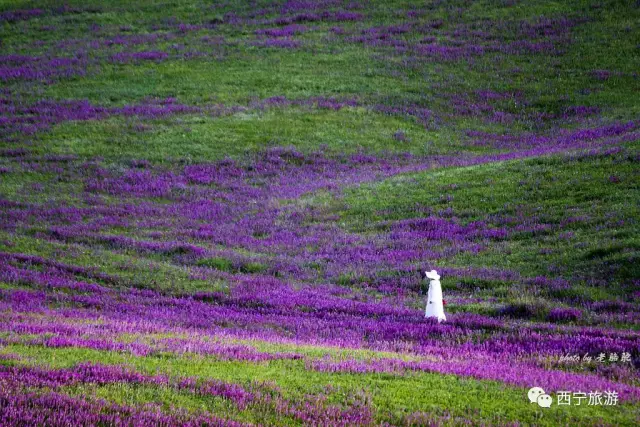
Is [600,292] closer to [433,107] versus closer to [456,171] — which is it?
[456,171]

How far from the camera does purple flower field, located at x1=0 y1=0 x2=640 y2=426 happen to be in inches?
444

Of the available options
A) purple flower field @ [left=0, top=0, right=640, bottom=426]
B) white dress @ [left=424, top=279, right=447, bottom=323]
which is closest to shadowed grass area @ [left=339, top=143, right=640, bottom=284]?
purple flower field @ [left=0, top=0, right=640, bottom=426]

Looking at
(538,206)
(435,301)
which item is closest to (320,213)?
(538,206)

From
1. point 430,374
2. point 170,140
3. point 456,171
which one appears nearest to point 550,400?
point 430,374

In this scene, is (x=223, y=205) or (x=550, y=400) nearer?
(x=550, y=400)

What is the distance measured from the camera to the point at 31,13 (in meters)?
76.8

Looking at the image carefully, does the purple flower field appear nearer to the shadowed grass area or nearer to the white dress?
the shadowed grass area

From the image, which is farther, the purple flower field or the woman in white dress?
the woman in white dress

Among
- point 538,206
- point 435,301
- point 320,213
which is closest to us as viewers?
point 435,301

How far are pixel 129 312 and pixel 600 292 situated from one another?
44.0 feet

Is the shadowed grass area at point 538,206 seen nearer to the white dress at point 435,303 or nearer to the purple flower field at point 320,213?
the purple flower field at point 320,213

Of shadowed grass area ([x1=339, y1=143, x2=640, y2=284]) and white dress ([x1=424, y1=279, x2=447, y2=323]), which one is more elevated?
shadowed grass area ([x1=339, y1=143, x2=640, y2=284])

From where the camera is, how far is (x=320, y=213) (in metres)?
32.3

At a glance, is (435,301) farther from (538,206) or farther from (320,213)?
(320,213)
